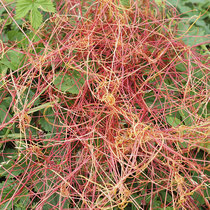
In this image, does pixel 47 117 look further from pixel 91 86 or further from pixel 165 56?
pixel 165 56

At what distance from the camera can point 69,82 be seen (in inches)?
51.1

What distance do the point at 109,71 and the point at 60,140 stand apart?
40 centimetres

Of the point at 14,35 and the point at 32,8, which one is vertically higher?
the point at 32,8

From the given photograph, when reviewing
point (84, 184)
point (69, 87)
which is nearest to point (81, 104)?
point (69, 87)

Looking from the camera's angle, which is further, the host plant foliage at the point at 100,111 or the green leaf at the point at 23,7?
the green leaf at the point at 23,7

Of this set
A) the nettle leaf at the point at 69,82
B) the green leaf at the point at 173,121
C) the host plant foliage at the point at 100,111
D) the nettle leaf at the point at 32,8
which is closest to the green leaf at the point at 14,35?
the host plant foliage at the point at 100,111

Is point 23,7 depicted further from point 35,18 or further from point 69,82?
point 69,82

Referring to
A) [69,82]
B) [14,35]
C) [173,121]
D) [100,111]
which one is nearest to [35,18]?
[14,35]

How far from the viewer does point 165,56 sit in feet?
4.75

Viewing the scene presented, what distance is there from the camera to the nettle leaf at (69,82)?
50.0 inches

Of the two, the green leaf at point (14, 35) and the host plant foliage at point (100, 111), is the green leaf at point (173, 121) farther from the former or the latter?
the green leaf at point (14, 35)

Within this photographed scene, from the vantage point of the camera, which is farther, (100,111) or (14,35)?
(14,35)

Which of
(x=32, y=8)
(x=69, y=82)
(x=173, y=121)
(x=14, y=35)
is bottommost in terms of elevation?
(x=173, y=121)

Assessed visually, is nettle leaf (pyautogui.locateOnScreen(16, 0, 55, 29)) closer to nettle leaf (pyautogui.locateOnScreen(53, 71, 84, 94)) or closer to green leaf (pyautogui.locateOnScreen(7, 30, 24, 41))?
green leaf (pyautogui.locateOnScreen(7, 30, 24, 41))
